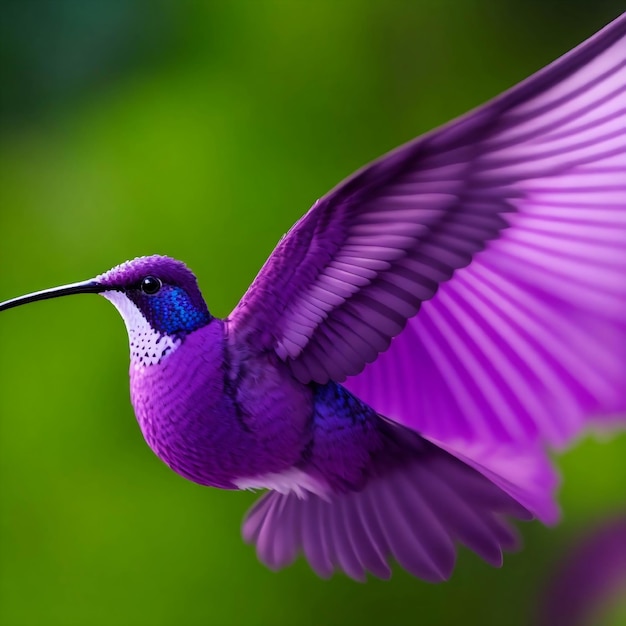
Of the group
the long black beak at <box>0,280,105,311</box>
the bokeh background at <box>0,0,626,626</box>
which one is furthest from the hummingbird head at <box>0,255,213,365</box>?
the bokeh background at <box>0,0,626,626</box>

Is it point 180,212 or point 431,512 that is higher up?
point 180,212

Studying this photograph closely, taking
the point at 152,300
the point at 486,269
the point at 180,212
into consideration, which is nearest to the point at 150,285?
the point at 152,300

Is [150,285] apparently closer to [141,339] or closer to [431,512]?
[141,339]

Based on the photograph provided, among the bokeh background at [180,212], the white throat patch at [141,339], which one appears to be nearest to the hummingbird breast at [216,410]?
the white throat patch at [141,339]

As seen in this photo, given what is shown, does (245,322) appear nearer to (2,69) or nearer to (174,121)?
(174,121)

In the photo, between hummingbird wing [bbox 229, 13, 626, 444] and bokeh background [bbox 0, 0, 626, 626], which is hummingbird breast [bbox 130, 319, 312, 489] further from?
bokeh background [bbox 0, 0, 626, 626]

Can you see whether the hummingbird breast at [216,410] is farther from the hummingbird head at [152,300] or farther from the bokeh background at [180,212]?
the bokeh background at [180,212]

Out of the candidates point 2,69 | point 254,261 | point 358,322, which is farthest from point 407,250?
point 2,69
